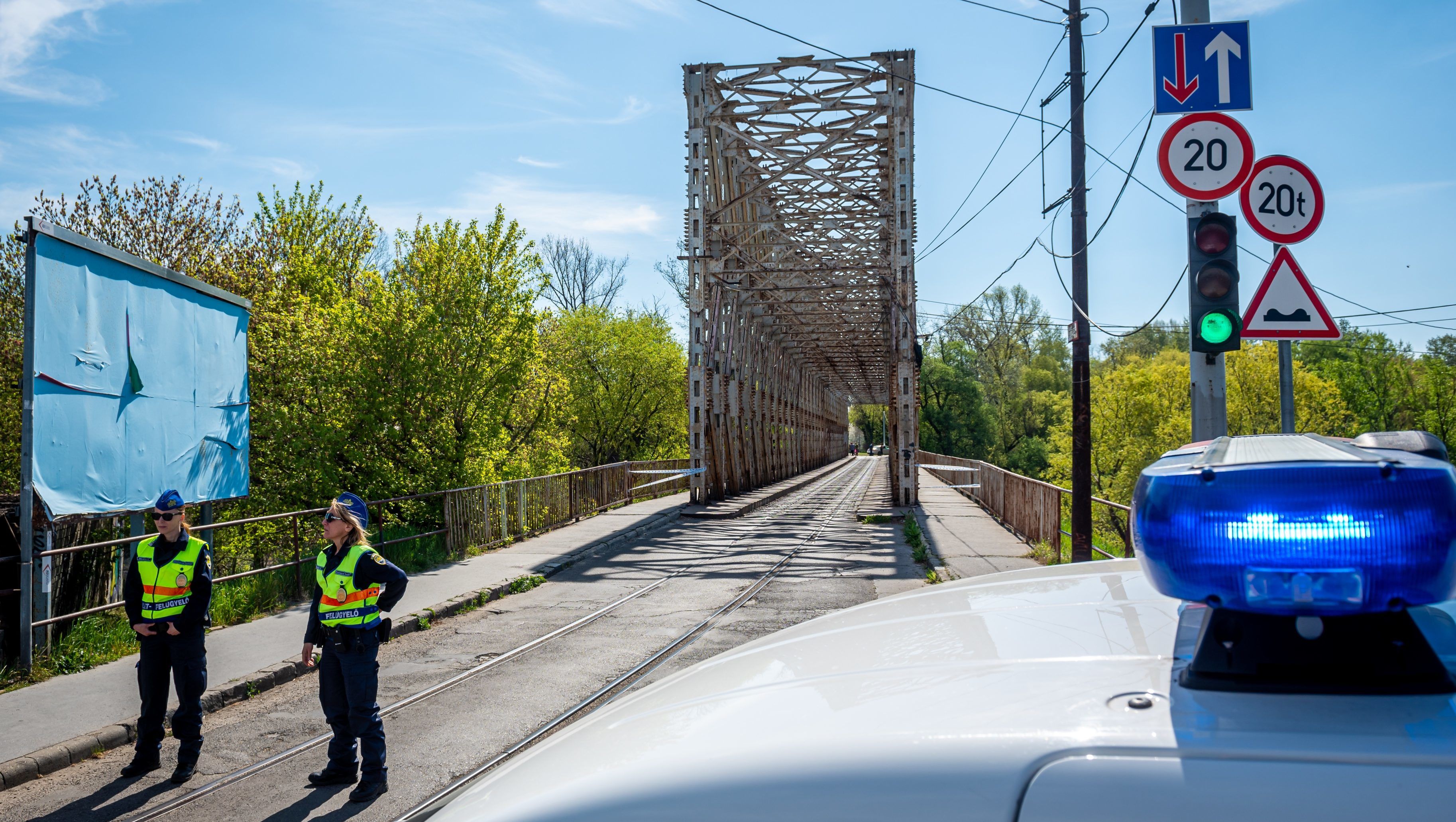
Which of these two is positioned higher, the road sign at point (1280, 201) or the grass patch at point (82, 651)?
the road sign at point (1280, 201)

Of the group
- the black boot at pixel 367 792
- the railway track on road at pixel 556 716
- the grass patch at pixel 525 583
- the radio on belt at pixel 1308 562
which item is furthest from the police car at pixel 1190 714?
the grass patch at pixel 525 583

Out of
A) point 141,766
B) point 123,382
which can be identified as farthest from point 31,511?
point 141,766

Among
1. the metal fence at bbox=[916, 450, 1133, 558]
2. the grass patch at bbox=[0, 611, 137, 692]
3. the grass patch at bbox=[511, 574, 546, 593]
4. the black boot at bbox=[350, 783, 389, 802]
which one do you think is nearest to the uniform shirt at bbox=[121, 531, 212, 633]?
the black boot at bbox=[350, 783, 389, 802]

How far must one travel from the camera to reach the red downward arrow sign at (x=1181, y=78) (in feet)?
22.0

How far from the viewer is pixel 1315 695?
128 cm

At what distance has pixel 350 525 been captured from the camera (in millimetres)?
5984

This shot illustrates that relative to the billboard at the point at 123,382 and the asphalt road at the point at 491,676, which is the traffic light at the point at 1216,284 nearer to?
the asphalt road at the point at 491,676

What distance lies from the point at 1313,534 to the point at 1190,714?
28cm

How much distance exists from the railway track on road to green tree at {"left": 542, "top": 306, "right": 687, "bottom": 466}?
23.5m

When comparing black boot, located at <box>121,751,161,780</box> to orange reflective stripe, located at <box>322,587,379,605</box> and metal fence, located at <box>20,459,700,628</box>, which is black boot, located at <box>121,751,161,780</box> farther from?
metal fence, located at <box>20,459,700,628</box>

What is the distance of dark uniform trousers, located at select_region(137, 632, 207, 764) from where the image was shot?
611 cm

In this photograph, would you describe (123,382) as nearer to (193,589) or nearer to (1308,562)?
(193,589)

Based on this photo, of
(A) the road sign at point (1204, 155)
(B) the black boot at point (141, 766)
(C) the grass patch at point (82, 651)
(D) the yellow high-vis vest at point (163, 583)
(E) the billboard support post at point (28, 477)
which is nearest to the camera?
(B) the black boot at point (141, 766)

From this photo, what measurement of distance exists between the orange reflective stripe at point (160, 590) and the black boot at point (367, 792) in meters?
1.83
